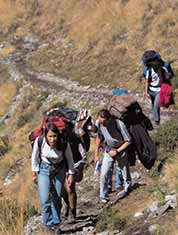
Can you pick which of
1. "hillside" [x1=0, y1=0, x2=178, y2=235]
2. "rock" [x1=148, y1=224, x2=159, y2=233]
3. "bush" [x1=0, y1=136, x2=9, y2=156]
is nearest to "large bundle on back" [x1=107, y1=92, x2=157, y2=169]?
"hillside" [x1=0, y1=0, x2=178, y2=235]

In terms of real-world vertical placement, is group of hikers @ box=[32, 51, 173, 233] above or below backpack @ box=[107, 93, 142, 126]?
below

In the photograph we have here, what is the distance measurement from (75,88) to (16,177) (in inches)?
249

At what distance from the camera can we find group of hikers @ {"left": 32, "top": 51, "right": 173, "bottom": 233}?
24.5 ft

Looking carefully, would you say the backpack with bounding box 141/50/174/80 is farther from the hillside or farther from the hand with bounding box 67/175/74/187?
the hand with bounding box 67/175/74/187

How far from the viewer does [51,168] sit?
7598mm

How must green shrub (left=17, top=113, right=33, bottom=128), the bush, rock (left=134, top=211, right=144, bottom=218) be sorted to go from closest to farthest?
rock (left=134, top=211, right=144, bottom=218)
the bush
green shrub (left=17, top=113, right=33, bottom=128)

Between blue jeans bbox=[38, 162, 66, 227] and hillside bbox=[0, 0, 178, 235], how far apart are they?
0.42 metres

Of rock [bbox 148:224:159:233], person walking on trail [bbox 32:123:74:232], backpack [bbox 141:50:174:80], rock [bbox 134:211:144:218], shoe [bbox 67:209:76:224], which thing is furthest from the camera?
backpack [bbox 141:50:174:80]

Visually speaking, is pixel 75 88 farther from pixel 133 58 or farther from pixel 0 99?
pixel 0 99

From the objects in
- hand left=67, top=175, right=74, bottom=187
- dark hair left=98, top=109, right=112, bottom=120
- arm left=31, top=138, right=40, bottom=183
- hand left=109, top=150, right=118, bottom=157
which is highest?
dark hair left=98, top=109, right=112, bottom=120

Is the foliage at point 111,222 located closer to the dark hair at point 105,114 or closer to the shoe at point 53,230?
the shoe at point 53,230

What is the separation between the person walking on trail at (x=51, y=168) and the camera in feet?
24.2

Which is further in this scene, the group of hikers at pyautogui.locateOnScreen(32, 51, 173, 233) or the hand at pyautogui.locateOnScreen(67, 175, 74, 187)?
the hand at pyautogui.locateOnScreen(67, 175, 74, 187)

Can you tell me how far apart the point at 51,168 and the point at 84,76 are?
17.3m
